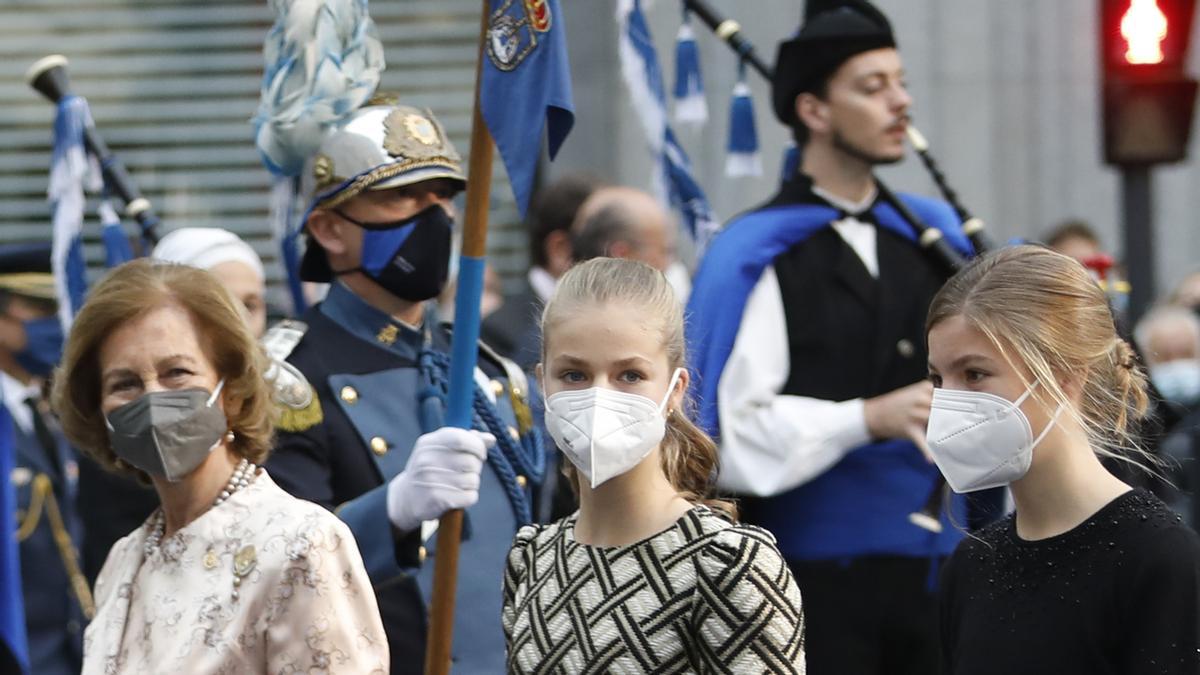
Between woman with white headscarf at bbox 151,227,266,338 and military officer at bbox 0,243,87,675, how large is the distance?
5.16 ft

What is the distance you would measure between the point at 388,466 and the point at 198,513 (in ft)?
2.80

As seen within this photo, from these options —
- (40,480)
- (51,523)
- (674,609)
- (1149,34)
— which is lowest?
(51,523)

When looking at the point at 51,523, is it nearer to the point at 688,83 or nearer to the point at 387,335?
the point at 688,83

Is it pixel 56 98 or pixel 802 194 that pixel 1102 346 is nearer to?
pixel 802 194

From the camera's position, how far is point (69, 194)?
6.64 metres

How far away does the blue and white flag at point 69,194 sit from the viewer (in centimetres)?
661

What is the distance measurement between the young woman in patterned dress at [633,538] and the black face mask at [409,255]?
1127 mm

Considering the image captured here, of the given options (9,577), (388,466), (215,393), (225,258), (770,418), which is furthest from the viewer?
(9,577)

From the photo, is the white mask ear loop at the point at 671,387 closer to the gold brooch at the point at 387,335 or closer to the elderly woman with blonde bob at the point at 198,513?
the elderly woman with blonde bob at the point at 198,513

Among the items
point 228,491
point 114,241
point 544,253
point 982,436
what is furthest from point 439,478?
point 544,253

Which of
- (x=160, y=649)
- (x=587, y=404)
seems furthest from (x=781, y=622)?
(x=160, y=649)

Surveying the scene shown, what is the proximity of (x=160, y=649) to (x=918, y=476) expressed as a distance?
2.50m

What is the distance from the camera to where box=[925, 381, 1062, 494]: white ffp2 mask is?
12.5ft

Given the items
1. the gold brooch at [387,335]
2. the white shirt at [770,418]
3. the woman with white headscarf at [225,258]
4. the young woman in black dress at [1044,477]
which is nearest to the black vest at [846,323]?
the white shirt at [770,418]
